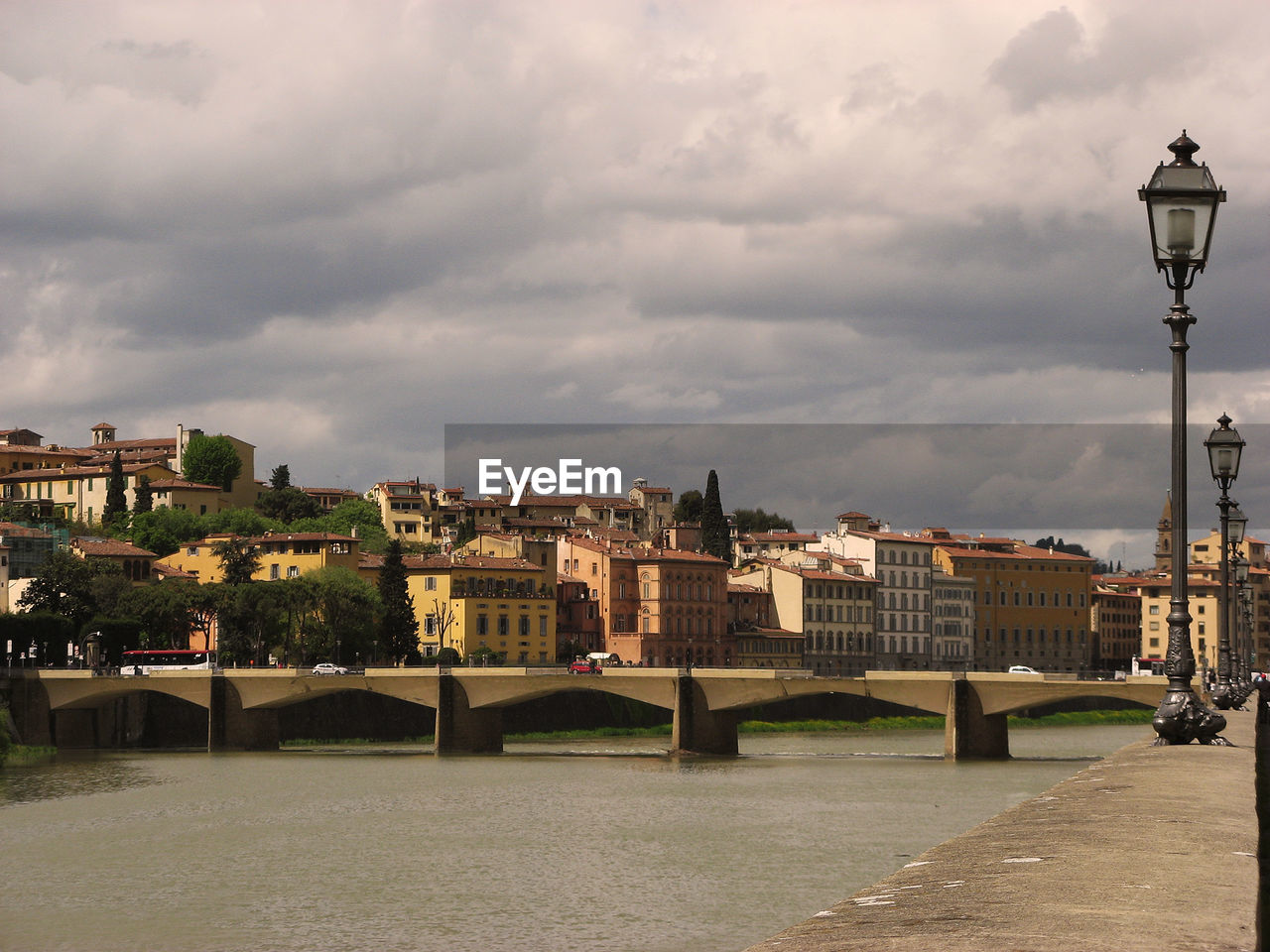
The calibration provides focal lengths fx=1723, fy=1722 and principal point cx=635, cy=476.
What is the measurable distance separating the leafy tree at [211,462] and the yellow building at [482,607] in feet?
123

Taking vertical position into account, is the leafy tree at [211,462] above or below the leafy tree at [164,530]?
above

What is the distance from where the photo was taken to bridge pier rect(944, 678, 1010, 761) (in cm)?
5488

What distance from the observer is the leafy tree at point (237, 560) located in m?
83.8

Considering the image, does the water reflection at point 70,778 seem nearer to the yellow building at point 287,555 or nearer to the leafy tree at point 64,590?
the leafy tree at point 64,590

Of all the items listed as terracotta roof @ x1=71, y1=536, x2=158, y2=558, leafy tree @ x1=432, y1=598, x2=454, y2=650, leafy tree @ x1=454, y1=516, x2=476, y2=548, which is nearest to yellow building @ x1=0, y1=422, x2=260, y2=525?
leafy tree @ x1=454, y1=516, x2=476, y2=548

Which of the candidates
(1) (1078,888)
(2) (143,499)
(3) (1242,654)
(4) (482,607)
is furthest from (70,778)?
(2) (143,499)

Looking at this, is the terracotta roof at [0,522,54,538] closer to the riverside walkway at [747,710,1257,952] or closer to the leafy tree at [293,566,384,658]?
the leafy tree at [293,566,384,658]

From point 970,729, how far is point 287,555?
48.4 m

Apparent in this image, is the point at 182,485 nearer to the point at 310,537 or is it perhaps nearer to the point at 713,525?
the point at 310,537

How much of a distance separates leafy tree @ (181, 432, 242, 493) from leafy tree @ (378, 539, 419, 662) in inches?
1888

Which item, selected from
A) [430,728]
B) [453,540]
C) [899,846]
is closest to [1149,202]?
[899,846]

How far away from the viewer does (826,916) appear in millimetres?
5551

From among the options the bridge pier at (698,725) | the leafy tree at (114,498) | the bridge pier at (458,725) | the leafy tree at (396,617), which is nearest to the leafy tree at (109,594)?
the leafy tree at (396,617)

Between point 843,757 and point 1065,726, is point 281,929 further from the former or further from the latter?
point 1065,726
